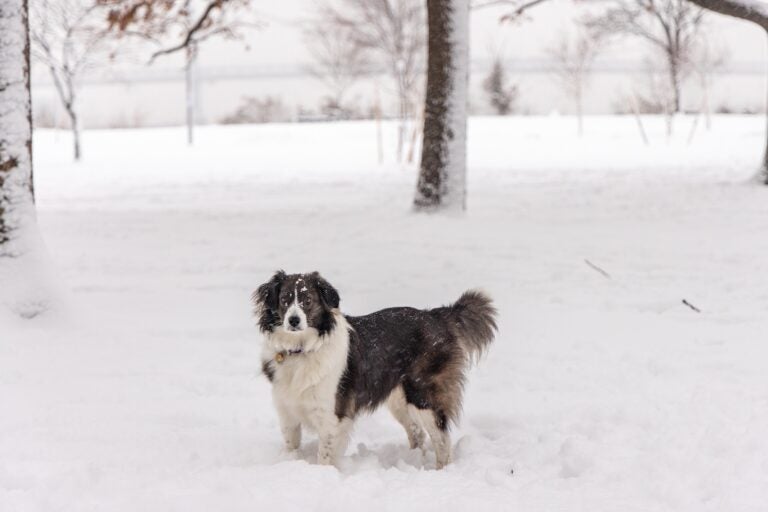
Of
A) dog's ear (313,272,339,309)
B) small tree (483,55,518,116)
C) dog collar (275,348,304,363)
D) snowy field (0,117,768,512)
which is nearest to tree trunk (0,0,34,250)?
snowy field (0,117,768,512)

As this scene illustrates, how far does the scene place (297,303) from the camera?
433 centimetres

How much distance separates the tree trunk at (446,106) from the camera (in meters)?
11.4

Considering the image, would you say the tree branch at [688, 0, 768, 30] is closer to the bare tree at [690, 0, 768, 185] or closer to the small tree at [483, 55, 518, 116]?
the bare tree at [690, 0, 768, 185]

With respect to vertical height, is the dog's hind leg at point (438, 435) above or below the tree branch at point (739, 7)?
below

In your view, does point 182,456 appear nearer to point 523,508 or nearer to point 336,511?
point 336,511

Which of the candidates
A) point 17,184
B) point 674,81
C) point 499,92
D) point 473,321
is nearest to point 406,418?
point 473,321

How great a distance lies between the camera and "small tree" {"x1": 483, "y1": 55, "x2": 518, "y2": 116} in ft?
149

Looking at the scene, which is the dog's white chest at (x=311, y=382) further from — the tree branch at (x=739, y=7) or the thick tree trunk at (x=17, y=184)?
the tree branch at (x=739, y=7)

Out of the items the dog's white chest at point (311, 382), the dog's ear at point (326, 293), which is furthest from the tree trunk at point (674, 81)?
the dog's white chest at point (311, 382)

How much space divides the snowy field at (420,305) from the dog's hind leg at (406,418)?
0.15m

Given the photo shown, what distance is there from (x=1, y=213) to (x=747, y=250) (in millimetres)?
8518

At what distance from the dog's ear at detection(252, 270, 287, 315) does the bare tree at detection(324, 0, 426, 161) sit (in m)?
24.0

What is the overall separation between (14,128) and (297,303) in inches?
154

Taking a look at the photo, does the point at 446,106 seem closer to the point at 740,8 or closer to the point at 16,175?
the point at 740,8
